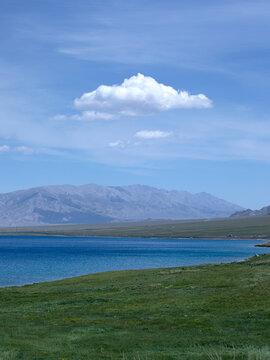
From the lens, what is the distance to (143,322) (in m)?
26.0

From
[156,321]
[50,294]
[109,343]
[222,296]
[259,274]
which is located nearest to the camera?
[109,343]

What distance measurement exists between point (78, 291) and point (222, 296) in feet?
52.7

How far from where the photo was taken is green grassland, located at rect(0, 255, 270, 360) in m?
18.5

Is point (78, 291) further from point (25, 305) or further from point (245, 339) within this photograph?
point (245, 339)

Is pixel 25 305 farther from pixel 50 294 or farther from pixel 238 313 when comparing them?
pixel 238 313

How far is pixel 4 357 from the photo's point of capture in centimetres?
1700

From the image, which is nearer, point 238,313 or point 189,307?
point 238,313

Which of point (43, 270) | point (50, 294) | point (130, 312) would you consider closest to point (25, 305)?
point (50, 294)

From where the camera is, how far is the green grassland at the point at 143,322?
60.6ft

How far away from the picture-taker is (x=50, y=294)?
138 feet

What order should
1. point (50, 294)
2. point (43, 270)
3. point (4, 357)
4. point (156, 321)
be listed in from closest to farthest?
point (4, 357) < point (156, 321) < point (50, 294) < point (43, 270)

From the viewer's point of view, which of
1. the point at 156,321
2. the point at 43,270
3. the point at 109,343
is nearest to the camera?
the point at 109,343

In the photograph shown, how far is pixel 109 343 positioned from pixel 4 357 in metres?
5.12

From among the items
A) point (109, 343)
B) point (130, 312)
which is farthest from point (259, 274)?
point (109, 343)
